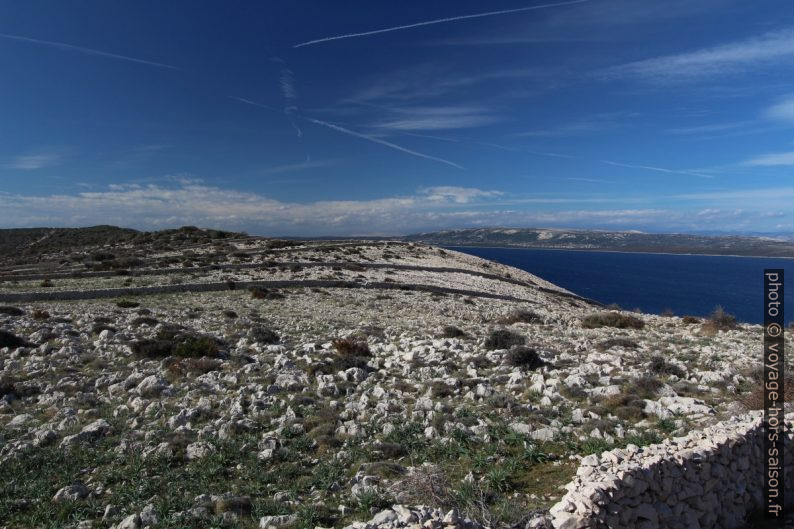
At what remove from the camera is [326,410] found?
10461 millimetres

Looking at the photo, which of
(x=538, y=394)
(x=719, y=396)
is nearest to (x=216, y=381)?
(x=538, y=394)

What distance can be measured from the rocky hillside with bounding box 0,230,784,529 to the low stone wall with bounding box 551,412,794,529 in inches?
28.8

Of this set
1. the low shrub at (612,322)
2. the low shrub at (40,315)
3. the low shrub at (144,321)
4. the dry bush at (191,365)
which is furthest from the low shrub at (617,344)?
the low shrub at (40,315)

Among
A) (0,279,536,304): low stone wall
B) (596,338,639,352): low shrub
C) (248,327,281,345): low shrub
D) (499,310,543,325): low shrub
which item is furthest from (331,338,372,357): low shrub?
(0,279,536,304): low stone wall

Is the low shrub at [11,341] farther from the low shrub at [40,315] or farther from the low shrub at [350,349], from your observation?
the low shrub at [350,349]

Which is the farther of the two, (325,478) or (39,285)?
(39,285)

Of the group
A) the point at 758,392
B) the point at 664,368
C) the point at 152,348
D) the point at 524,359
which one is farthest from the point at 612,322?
the point at 152,348

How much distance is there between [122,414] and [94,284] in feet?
81.5

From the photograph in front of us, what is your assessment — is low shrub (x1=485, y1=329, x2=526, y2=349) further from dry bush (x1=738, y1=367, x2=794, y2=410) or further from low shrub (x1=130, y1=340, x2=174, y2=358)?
low shrub (x1=130, y1=340, x2=174, y2=358)

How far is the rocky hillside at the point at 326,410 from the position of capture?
7.00 m

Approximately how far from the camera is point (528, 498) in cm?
709

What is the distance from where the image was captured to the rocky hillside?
276 inches

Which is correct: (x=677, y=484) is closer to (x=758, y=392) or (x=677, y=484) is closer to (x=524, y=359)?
(x=758, y=392)

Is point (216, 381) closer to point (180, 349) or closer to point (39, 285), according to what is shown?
point (180, 349)
